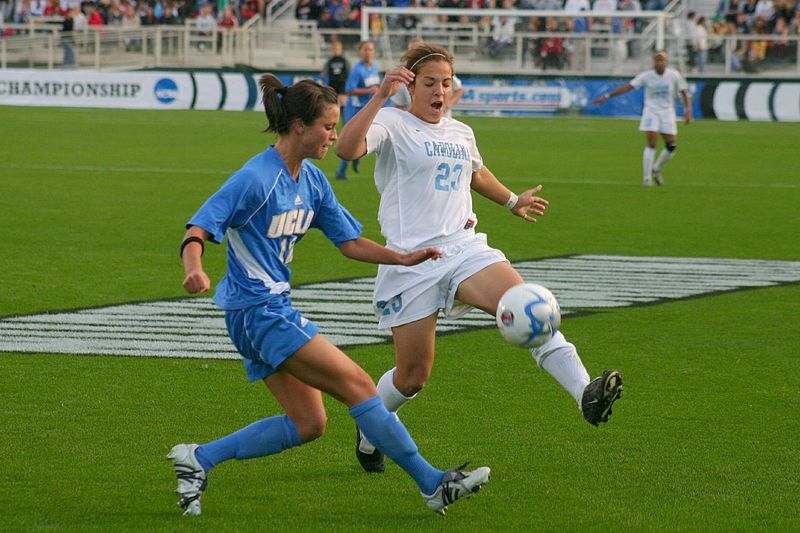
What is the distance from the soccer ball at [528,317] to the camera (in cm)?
648

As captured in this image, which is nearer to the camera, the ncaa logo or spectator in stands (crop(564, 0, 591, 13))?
the ncaa logo

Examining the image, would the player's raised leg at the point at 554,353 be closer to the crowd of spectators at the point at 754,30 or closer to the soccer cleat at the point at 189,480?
the soccer cleat at the point at 189,480

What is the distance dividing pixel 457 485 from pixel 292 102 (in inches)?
68.0

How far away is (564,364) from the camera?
21.8 feet

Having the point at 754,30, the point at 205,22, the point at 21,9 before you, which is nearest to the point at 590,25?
the point at 754,30

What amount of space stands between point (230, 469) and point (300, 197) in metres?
1.59

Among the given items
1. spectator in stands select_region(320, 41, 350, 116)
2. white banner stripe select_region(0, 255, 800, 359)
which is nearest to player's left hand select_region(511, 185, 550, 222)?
white banner stripe select_region(0, 255, 800, 359)

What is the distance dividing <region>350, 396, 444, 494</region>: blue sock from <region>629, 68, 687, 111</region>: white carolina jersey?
65.9 feet

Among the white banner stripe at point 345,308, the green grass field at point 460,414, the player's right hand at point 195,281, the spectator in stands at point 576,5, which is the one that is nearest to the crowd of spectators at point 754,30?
the spectator in stands at point 576,5

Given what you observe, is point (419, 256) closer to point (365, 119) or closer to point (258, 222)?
point (258, 222)

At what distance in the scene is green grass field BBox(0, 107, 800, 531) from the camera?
20.3ft

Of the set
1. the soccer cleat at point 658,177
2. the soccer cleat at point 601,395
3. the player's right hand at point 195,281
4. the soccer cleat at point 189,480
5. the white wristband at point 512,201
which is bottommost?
the soccer cleat at point 658,177

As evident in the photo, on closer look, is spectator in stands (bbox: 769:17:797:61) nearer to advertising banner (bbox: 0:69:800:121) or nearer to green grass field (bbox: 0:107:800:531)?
advertising banner (bbox: 0:69:800:121)

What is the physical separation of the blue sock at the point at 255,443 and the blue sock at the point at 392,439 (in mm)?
346
